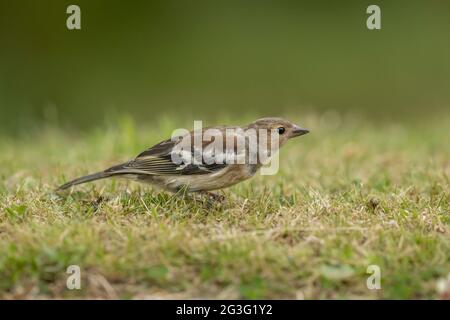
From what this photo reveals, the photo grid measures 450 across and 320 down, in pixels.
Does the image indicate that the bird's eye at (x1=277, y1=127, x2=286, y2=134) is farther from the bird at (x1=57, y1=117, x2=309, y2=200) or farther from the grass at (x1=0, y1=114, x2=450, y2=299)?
the grass at (x1=0, y1=114, x2=450, y2=299)

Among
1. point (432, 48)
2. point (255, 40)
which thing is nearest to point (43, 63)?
point (255, 40)

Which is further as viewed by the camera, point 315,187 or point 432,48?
point 432,48

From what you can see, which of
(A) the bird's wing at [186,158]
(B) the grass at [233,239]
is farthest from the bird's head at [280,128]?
(B) the grass at [233,239]

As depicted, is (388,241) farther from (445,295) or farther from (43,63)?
(43,63)

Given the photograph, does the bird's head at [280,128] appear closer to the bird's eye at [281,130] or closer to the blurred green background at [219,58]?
the bird's eye at [281,130]

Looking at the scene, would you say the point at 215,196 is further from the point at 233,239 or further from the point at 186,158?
the point at 233,239
